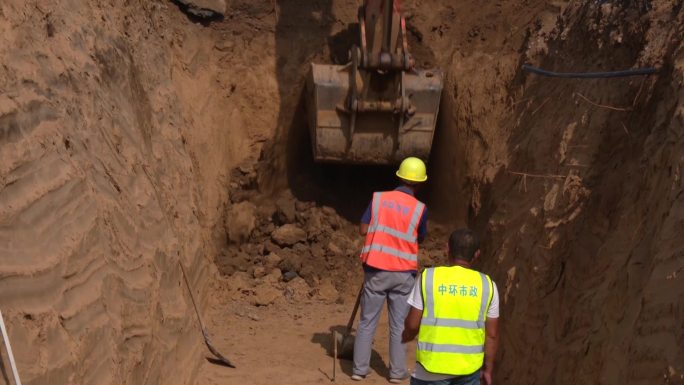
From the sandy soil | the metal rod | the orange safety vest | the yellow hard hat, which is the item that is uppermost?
the yellow hard hat

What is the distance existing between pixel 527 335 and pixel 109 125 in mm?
3834

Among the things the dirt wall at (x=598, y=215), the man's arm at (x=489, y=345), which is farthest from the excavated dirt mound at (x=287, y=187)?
the man's arm at (x=489, y=345)

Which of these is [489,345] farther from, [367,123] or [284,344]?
[367,123]

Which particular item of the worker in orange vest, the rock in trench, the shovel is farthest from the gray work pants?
the rock in trench

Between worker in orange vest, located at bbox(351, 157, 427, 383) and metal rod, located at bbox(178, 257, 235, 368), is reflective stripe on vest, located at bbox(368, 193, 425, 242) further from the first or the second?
metal rod, located at bbox(178, 257, 235, 368)

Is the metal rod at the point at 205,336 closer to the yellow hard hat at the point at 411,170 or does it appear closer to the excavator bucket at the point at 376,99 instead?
the yellow hard hat at the point at 411,170

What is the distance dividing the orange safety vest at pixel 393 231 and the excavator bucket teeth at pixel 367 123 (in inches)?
114

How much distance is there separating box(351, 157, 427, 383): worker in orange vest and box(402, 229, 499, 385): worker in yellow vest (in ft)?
7.67

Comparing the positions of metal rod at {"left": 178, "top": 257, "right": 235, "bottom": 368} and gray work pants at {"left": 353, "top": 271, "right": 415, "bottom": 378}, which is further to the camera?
gray work pants at {"left": 353, "top": 271, "right": 415, "bottom": 378}

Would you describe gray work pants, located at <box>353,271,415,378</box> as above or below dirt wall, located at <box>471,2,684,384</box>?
below

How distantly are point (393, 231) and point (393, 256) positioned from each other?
229 millimetres

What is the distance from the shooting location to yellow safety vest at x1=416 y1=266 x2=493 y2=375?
5.10 m

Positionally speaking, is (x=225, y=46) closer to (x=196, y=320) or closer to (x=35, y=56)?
(x=196, y=320)

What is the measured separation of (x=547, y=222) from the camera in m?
7.36
